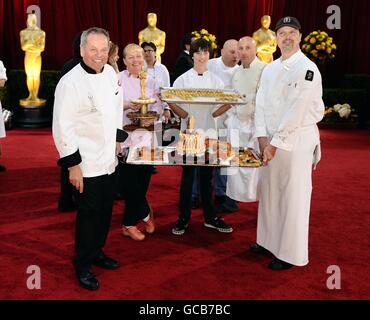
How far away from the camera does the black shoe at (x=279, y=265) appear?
116 inches

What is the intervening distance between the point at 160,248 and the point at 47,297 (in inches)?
33.6

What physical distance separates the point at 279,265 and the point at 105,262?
3.20ft

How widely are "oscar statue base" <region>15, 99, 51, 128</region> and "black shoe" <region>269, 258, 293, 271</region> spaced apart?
514 cm

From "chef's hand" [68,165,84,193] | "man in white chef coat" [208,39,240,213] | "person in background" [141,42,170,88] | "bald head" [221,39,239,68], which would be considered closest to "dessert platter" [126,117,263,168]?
"chef's hand" [68,165,84,193]

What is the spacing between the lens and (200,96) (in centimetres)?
307

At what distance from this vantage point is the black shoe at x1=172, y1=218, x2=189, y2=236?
3473 mm

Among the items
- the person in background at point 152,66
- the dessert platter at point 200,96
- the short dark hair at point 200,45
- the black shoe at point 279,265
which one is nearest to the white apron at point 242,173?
the dessert platter at point 200,96

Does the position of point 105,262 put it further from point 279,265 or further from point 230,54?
point 230,54

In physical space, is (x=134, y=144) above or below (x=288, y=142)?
below

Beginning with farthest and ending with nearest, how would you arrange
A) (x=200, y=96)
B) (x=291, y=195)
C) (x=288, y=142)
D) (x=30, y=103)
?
1. (x=30, y=103)
2. (x=200, y=96)
3. (x=291, y=195)
4. (x=288, y=142)

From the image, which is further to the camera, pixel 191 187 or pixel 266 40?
pixel 266 40

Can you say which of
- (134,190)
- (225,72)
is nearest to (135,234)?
(134,190)

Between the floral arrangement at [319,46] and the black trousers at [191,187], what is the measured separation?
5051 mm

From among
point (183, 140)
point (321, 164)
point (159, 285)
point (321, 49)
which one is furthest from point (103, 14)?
point (159, 285)
